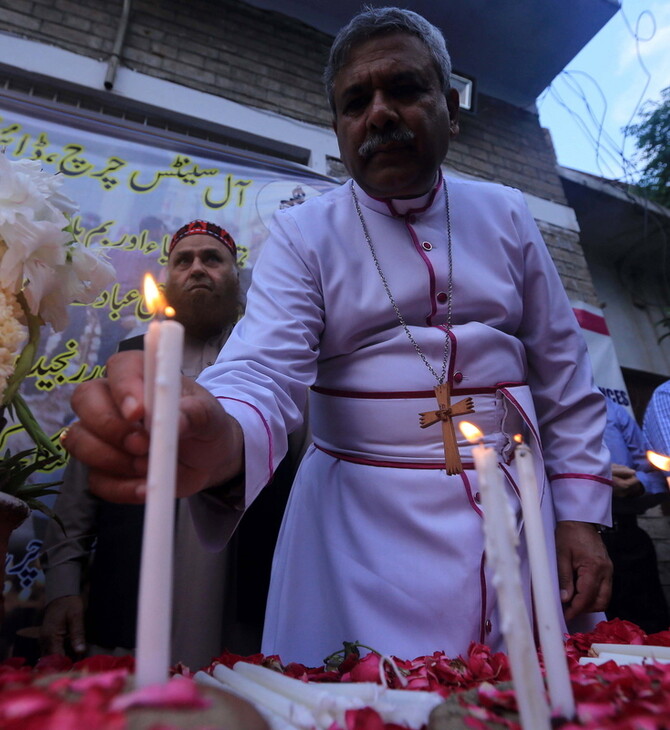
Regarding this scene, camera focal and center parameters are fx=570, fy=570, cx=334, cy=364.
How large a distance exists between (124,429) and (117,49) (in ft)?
12.6

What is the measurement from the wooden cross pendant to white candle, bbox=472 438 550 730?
767 mm

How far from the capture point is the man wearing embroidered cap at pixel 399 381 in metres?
1.10

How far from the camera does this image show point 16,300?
3.25 ft

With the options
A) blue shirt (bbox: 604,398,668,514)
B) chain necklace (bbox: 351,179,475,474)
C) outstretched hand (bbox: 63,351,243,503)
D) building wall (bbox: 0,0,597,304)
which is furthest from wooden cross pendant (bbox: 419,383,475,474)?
building wall (bbox: 0,0,597,304)

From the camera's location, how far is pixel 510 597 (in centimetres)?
38

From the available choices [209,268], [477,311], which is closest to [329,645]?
[477,311]

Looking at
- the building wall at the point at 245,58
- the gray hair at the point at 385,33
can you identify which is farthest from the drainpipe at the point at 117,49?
the gray hair at the point at 385,33

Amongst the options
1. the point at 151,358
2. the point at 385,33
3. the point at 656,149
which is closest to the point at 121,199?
the point at 385,33

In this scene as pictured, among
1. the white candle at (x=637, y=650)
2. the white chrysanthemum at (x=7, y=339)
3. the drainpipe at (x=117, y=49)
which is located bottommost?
the white candle at (x=637, y=650)

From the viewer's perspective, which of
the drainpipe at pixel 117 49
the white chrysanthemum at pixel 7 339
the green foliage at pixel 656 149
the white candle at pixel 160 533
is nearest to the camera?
the white candle at pixel 160 533

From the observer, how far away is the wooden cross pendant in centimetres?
115

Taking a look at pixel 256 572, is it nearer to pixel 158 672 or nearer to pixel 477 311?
pixel 477 311

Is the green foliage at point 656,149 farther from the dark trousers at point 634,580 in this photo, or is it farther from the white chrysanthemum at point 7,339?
the white chrysanthemum at point 7,339

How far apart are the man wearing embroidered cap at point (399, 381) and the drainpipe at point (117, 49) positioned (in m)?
2.49
